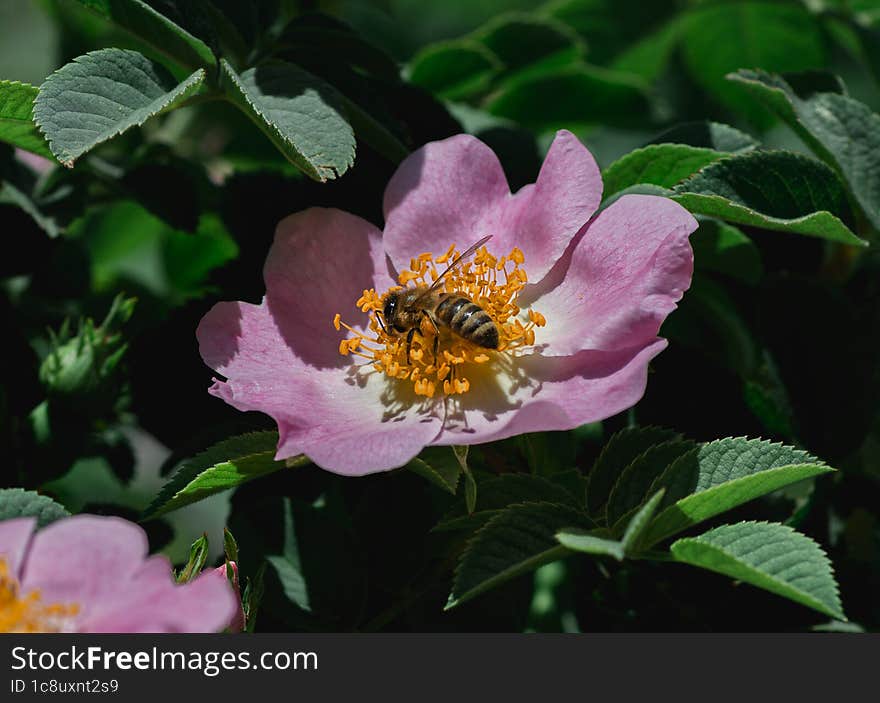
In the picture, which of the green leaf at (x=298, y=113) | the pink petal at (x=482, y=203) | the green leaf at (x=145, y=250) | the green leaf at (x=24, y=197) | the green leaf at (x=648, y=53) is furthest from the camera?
the green leaf at (x=648, y=53)

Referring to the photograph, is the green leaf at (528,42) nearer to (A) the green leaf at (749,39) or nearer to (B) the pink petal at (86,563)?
(A) the green leaf at (749,39)

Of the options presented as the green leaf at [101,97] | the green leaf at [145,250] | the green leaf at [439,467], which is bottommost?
the green leaf at [145,250]

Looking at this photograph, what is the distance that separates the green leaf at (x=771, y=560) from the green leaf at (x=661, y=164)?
0.46 meters

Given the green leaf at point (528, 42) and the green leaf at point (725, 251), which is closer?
the green leaf at point (725, 251)

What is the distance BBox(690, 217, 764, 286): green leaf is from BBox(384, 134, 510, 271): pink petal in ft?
0.85

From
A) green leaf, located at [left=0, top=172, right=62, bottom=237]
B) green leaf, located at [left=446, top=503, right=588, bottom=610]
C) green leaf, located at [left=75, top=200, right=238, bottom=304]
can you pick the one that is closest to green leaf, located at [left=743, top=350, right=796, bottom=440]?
green leaf, located at [left=446, top=503, right=588, bottom=610]

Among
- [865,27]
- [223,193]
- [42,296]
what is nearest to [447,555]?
[223,193]

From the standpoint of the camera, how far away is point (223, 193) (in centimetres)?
170

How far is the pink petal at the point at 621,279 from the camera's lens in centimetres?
120

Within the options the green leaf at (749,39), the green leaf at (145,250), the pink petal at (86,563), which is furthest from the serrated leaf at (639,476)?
the green leaf at (749,39)

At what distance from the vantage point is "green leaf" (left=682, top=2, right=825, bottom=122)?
2.23 metres

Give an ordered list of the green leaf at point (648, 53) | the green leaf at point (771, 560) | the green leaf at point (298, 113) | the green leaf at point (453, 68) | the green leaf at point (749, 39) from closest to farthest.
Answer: the green leaf at point (771, 560)
the green leaf at point (298, 113)
the green leaf at point (453, 68)
the green leaf at point (749, 39)
the green leaf at point (648, 53)

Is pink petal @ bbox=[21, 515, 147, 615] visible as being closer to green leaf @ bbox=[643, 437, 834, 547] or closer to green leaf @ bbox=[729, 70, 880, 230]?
green leaf @ bbox=[643, 437, 834, 547]
